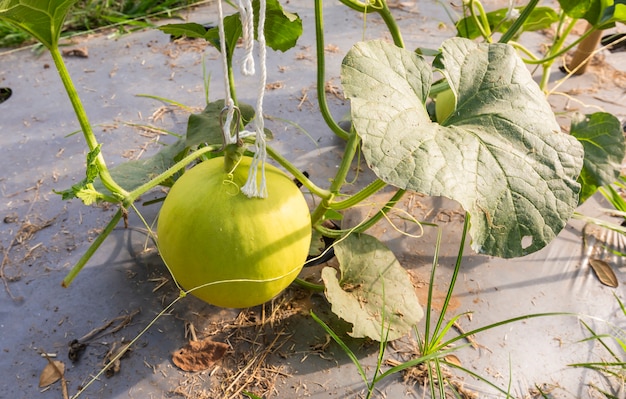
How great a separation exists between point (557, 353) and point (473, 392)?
0.30 meters

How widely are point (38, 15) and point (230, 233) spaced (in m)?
0.60

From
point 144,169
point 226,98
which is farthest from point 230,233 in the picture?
point 144,169

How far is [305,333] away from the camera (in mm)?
1444

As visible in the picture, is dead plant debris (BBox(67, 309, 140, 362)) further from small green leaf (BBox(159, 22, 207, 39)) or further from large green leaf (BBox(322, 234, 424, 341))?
small green leaf (BBox(159, 22, 207, 39))

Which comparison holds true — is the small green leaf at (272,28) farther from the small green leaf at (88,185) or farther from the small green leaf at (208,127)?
the small green leaf at (88,185)

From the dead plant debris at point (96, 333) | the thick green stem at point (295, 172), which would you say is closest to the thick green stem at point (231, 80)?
the thick green stem at point (295, 172)

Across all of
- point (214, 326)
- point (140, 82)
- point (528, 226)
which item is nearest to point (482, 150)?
point (528, 226)

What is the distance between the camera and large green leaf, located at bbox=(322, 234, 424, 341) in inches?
52.3

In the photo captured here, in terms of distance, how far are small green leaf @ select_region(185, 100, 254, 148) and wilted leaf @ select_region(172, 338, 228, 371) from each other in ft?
1.74

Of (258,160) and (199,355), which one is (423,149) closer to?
(258,160)

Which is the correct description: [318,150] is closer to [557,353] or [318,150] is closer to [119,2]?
[557,353]

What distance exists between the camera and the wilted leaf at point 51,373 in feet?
4.22

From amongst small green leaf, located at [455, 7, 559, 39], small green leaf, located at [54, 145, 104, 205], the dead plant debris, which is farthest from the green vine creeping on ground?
small green leaf, located at [455, 7, 559, 39]

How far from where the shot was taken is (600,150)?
169 centimetres
